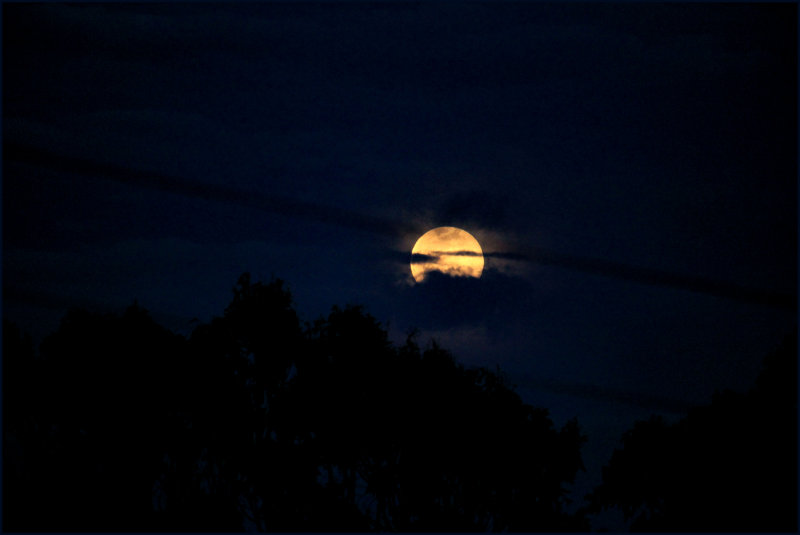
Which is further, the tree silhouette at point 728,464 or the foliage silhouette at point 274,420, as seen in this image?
the foliage silhouette at point 274,420

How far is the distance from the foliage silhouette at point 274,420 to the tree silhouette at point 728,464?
231 inches

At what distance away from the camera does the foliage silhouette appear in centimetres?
3938

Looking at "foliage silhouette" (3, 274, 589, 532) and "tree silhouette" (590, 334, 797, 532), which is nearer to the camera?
"tree silhouette" (590, 334, 797, 532)

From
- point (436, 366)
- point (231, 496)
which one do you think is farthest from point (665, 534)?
point (231, 496)

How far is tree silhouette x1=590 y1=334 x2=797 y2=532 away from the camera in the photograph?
3073 centimetres

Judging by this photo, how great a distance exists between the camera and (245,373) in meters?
41.5

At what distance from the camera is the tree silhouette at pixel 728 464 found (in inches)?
1210

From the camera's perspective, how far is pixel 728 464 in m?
33.1

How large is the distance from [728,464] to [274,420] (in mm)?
23020

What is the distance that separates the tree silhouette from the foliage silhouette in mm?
5868

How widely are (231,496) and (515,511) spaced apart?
16.1 meters

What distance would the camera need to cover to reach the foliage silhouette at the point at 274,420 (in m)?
39.4

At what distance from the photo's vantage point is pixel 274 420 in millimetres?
40625

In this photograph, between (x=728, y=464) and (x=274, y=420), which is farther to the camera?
(x=274, y=420)
